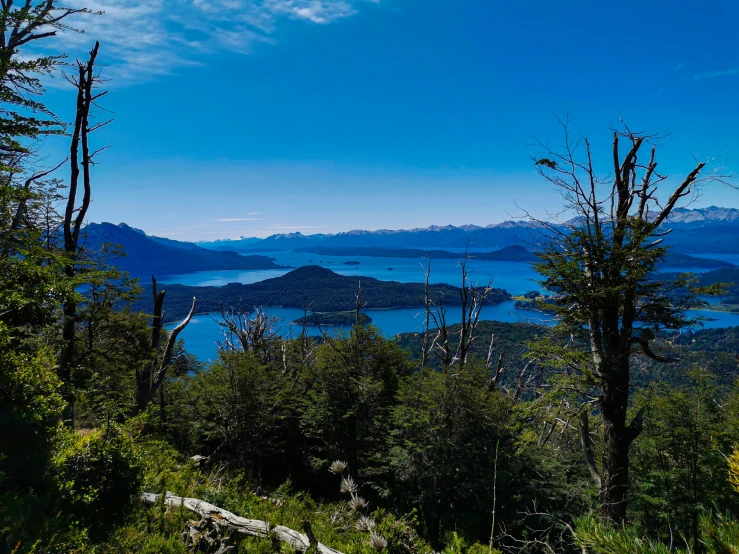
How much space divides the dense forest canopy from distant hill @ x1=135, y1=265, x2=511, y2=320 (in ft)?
261

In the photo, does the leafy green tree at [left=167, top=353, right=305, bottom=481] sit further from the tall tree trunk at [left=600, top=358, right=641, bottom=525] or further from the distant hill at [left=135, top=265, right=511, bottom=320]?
the distant hill at [left=135, top=265, right=511, bottom=320]

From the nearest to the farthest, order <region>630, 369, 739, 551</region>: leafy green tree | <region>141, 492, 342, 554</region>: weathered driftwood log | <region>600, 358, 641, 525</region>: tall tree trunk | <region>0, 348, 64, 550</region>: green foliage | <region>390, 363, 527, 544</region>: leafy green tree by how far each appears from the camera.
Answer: <region>0, 348, 64, 550</region>: green foliage, <region>141, 492, 342, 554</region>: weathered driftwood log, <region>600, 358, 641, 525</region>: tall tree trunk, <region>390, 363, 527, 544</region>: leafy green tree, <region>630, 369, 739, 551</region>: leafy green tree

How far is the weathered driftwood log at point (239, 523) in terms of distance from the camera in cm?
552

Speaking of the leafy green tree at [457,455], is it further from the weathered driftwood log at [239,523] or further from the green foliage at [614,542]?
the green foliage at [614,542]

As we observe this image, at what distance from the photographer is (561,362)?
7.62 metres

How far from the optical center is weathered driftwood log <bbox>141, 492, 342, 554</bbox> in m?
5.52

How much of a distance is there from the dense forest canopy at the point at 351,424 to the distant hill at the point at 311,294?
7962 centimetres

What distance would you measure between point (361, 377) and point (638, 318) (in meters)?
8.42

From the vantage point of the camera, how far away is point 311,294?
113562mm

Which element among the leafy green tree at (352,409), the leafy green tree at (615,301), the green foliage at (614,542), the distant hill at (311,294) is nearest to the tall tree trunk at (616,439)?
the leafy green tree at (615,301)

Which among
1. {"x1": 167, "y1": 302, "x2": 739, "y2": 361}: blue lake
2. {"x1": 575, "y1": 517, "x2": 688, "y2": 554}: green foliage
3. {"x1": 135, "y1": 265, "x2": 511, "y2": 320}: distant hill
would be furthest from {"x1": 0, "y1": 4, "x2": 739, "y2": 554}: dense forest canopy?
{"x1": 135, "y1": 265, "x2": 511, "y2": 320}: distant hill

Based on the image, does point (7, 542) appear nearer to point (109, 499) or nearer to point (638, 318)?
point (109, 499)

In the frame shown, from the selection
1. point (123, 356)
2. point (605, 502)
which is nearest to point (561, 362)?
point (605, 502)

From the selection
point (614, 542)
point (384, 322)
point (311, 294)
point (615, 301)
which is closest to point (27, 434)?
point (614, 542)
